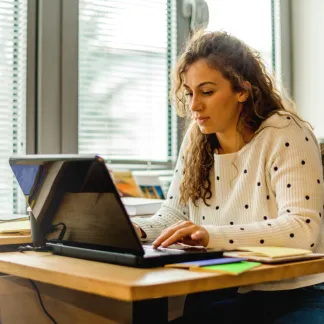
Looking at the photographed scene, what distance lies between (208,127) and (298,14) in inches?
69.3

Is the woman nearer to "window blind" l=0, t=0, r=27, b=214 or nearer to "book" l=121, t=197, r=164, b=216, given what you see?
"book" l=121, t=197, r=164, b=216

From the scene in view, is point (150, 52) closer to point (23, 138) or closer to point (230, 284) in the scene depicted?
point (23, 138)

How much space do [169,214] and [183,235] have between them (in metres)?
0.55

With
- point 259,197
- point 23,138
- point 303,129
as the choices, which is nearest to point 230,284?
point 259,197

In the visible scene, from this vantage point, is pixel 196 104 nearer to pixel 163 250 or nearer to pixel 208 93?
pixel 208 93

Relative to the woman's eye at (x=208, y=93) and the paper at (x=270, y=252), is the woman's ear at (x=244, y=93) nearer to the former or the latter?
the woman's eye at (x=208, y=93)

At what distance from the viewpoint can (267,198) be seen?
1.57m

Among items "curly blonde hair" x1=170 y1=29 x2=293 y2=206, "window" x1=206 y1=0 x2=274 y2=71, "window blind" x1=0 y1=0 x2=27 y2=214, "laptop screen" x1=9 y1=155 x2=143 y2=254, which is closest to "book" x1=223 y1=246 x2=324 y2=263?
"laptop screen" x1=9 y1=155 x2=143 y2=254

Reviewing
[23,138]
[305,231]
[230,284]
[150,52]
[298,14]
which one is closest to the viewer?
[230,284]

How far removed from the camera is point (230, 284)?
3.20ft

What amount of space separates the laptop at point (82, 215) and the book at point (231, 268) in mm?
90

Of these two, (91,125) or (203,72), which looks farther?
(91,125)

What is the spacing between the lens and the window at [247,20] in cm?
292

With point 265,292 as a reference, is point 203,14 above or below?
above
